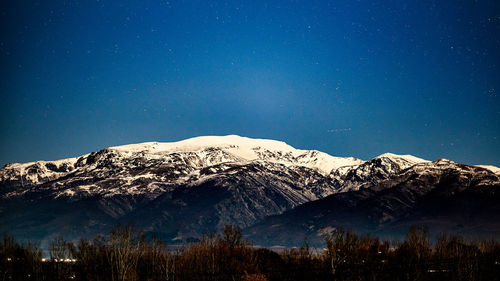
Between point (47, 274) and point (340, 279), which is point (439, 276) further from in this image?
point (47, 274)

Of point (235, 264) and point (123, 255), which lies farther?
point (235, 264)

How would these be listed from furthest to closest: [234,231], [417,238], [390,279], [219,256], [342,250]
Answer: [234,231] < [219,256] < [417,238] < [342,250] < [390,279]

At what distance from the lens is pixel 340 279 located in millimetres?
86812

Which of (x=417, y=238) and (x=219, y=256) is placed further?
(x=219, y=256)

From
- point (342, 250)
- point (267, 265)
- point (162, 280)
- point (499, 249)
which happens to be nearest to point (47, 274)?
point (162, 280)

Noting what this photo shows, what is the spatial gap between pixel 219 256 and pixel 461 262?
215ft

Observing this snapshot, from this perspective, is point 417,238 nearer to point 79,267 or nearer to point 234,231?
point 234,231

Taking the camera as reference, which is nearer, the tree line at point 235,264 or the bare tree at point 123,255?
the bare tree at point 123,255

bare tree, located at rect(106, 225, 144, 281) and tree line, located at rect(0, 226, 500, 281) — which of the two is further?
tree line, located at rect(0, 226, 500, 281)

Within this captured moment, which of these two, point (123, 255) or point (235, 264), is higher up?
point (123, 255)

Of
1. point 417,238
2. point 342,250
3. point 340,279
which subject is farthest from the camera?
point 417,238

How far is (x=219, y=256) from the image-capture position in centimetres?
13462

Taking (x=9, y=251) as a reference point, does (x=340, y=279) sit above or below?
below

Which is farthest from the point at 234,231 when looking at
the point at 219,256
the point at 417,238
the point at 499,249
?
the point at 499,249
